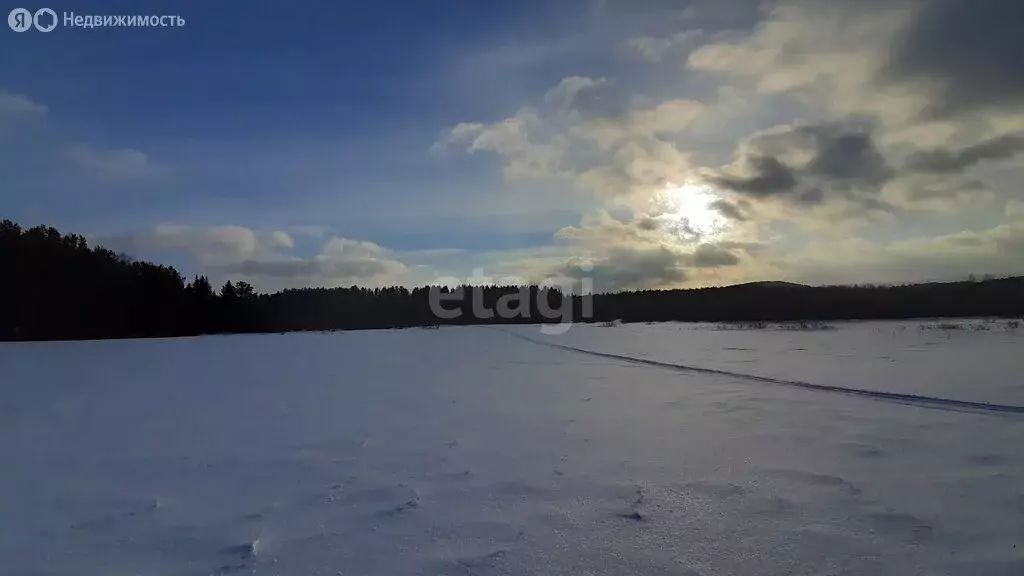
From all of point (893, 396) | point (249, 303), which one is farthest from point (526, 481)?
point (249, 303)

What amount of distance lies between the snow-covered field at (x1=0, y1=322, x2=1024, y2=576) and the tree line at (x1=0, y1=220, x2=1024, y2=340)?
41170 millimetres

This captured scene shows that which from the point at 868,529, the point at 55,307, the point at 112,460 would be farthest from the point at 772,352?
the point at 55,307

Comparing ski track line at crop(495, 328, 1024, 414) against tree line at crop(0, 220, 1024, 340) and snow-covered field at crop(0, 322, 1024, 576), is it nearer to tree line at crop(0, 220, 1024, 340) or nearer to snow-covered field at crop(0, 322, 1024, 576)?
snow-covered field at crop(0, 322, 1024, 576)

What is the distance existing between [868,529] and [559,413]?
5.64 m

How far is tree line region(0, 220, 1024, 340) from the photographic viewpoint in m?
45.3

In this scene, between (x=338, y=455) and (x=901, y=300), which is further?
(x=901, y=300)

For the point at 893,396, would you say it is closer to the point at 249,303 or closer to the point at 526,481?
the point at 526,481

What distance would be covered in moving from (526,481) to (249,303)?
6807 centimetres

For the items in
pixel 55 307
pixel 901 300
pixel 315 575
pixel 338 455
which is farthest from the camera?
pixel 901 300

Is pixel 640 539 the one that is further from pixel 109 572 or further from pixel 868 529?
pixel 109 572

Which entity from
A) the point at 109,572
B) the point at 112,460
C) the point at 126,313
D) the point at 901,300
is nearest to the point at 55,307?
the point at 126,313

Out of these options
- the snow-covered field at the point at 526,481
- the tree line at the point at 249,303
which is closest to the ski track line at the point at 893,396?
the snow-covered field at the point at 526,481

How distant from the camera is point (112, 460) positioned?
7.22 m

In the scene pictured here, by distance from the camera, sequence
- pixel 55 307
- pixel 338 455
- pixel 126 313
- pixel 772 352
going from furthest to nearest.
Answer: pixel 126 313, pixel 55 307, pixel 772 352, pixel 338 455
